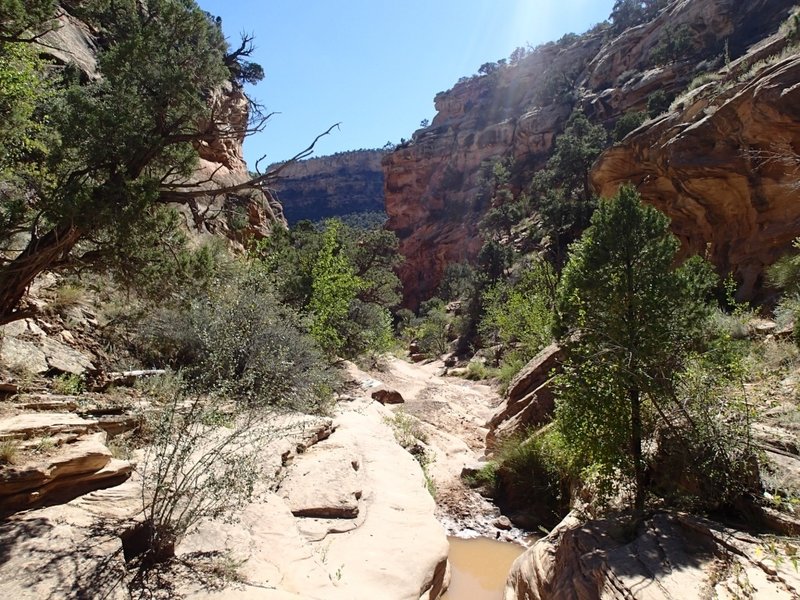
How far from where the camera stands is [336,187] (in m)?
116

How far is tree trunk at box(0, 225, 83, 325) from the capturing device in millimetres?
4914

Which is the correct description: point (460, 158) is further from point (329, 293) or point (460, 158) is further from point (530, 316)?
point (329, 293)

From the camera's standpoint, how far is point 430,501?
6.50 meters

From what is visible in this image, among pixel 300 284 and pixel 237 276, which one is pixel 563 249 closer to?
pixel 300 284

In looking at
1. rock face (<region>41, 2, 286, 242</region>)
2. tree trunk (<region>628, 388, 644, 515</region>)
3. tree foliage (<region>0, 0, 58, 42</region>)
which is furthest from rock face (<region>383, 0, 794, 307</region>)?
tree foliage (<region>0, 0, 58, 42</region>)

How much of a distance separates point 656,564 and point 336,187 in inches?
4627

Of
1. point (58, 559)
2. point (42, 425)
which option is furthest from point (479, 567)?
point (42, 425)

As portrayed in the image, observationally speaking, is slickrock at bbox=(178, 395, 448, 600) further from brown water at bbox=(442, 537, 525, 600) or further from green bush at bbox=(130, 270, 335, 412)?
green bush at bbox=(130, 270, 335, 412)

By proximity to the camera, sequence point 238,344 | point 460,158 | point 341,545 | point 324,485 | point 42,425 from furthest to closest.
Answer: point 460,158 → point 238,344 → point 324,485 → point 341,545 → point 42,425

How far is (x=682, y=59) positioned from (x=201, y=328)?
49267mm

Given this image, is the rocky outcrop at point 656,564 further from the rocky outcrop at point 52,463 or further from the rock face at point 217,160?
the rock face at point 217,160

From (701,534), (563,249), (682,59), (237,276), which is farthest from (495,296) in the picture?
(682,59)


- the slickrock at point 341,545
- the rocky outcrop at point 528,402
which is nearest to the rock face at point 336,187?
the rocky outcrop at point 528,402

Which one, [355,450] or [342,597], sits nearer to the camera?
[342,597]
